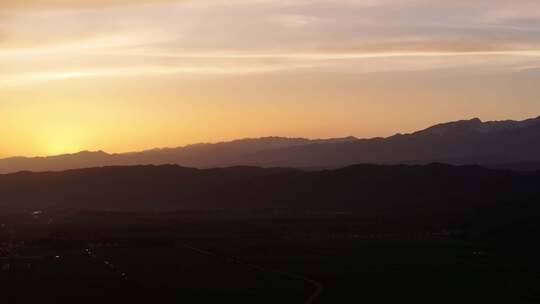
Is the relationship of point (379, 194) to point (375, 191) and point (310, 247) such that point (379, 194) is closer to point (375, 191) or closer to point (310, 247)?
point (375, 191)

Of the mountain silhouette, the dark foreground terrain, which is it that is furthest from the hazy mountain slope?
the dark foreground terrain

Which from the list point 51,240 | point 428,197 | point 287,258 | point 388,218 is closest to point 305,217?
point 388,218

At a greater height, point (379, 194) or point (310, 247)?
point (379, 194)

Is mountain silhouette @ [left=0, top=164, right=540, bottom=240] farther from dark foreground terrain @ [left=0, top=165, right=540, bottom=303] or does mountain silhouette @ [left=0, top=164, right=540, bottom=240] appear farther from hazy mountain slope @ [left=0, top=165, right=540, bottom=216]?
dark foreground terrain @ [left=0, top=165, right=540, bottom=303]

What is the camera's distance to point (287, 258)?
92562 mm

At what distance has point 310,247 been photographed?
339 ft

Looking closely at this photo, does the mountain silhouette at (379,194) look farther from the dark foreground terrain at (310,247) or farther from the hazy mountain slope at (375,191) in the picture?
the dark foreground terrain at (310,247)

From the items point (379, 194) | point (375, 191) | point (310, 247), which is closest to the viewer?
point (310, 247)

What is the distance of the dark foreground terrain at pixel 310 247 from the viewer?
234 ft

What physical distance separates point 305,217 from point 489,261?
60453 millimetres

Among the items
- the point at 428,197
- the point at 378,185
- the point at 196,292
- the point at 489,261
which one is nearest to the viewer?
the point at 196,292

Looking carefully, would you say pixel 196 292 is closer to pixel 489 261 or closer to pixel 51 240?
pixel 489 261

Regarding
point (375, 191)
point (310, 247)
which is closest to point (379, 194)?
point (375, 191)

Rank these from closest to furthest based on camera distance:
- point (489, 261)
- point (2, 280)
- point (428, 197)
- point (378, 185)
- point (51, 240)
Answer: point (2, 280)
point (489, 261)
point (51, 240)
point (428, 197)
point (378, 185)
